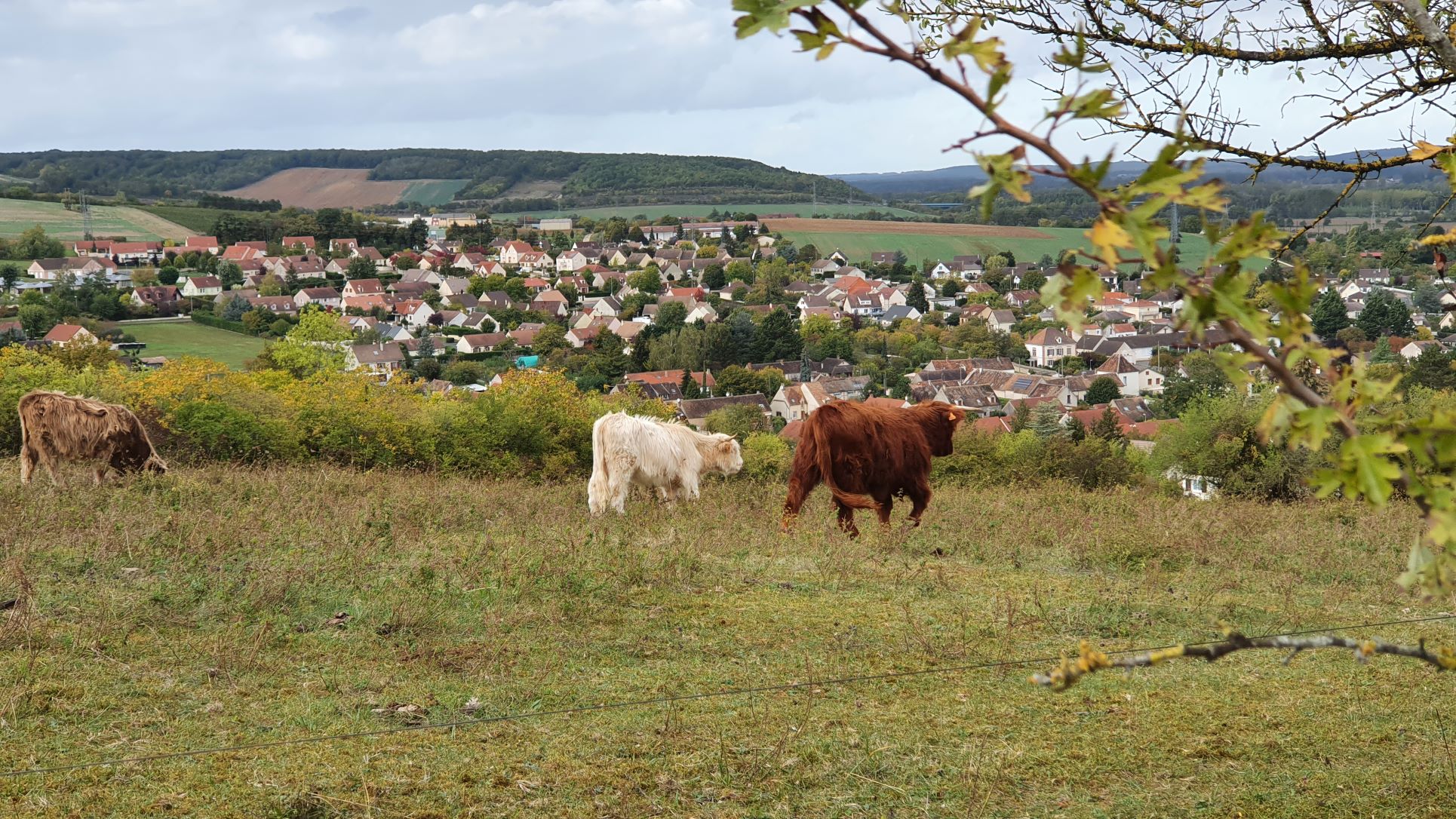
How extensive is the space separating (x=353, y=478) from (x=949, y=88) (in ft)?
42.5

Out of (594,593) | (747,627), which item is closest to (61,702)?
(594,593)

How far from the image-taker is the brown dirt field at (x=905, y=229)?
547ft

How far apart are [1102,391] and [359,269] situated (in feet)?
330

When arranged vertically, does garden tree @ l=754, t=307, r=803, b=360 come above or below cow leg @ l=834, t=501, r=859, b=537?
below

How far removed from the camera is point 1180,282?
82.0 inches

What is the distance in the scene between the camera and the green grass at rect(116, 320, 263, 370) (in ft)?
265

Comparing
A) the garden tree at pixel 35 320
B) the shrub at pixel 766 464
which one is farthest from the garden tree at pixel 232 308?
the shrub at pixel 766 464

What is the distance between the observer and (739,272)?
162 m

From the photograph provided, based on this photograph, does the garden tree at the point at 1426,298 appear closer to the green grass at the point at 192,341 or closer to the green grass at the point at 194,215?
the green grass at the point at 192,341

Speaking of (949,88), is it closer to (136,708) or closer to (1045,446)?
(136,708)

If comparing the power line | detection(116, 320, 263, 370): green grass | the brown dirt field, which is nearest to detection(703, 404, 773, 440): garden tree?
detection(116, 320, 263, 370): green grass

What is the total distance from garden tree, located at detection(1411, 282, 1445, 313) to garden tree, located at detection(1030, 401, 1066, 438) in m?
40.8

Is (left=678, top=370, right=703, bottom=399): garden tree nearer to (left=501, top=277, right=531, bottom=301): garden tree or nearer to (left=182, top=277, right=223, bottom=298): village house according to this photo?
(left=182, top=277, right=223, bottom=298): village house

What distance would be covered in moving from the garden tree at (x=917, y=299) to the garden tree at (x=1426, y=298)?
50128 mm
